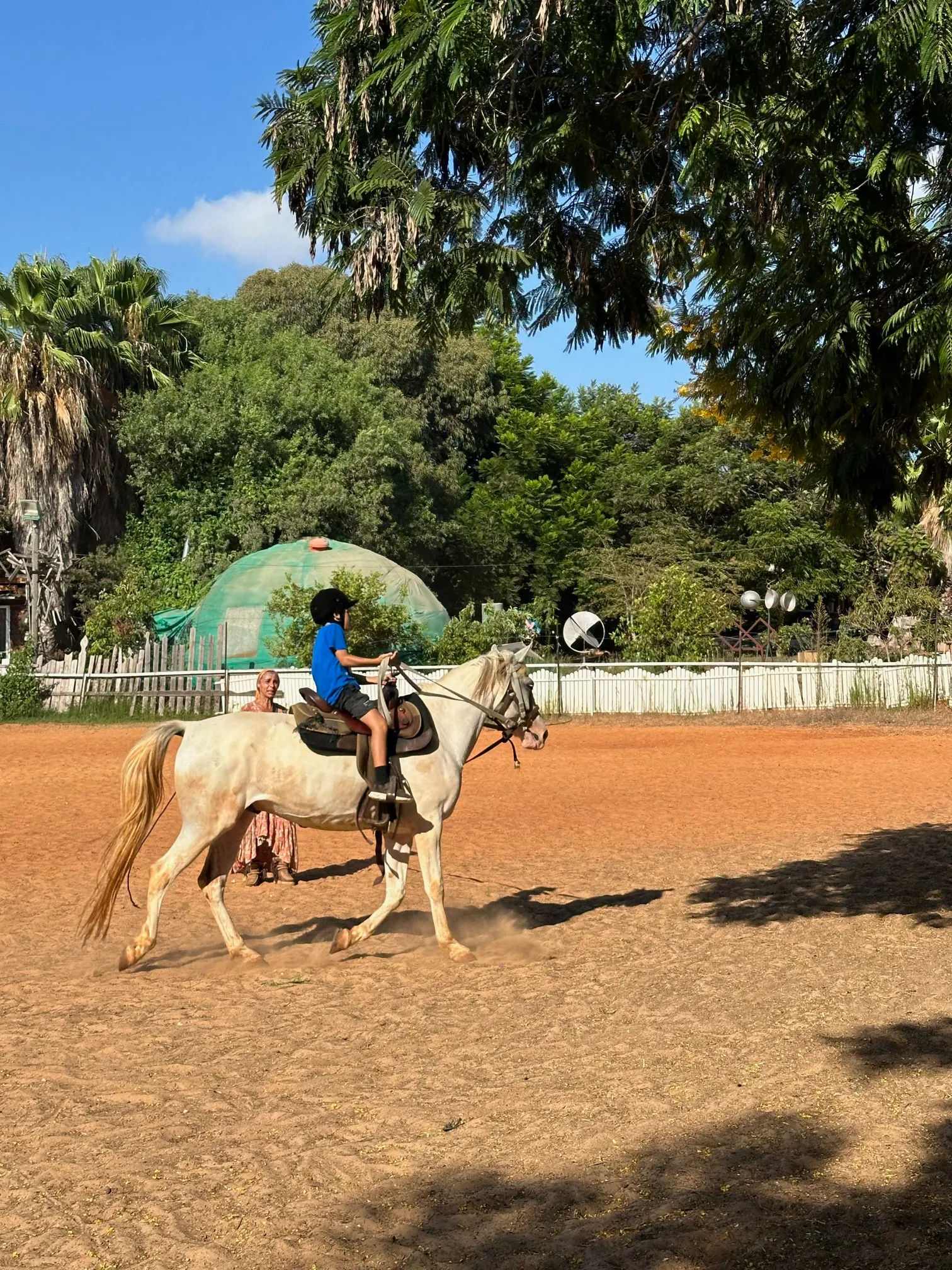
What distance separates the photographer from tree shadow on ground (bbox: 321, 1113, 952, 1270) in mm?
4066

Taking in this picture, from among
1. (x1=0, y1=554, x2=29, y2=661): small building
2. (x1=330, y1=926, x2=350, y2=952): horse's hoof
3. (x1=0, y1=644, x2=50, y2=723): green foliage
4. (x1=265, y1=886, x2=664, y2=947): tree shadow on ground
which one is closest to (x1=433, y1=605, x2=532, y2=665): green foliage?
(x1=0, y1=644, x2=50, y2=723): green foliage

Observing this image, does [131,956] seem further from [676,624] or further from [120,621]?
[676,624]

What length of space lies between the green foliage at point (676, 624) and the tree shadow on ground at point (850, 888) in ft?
67.3

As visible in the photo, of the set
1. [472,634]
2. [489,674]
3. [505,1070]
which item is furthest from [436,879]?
[472,634]

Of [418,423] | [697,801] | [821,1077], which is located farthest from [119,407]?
[821,1077]

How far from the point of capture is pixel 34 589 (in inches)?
1449

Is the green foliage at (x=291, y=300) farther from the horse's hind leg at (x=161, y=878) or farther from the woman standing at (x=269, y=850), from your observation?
the horse's hind leg at (x=161, y=878)

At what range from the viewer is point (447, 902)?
10.9m

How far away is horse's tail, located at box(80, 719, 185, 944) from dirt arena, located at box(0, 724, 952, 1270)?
19.1 inches

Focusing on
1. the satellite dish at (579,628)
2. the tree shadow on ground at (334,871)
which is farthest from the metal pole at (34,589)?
the tree shadow on ground at (334,871)

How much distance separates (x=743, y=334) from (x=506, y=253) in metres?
2.13

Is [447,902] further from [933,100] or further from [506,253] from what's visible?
[933,100]

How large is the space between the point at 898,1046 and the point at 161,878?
4.60 metres

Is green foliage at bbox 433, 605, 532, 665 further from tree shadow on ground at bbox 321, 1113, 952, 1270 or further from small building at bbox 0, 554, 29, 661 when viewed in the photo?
tree shadow on ground at bbox 321, 1113, 952, 1270
